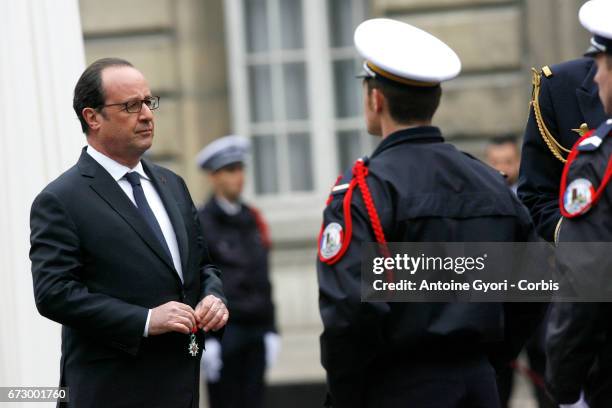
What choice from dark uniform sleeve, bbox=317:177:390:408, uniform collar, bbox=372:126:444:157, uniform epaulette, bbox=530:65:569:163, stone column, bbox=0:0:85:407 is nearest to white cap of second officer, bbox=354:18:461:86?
uniform collar, bbox=372:126:444:157

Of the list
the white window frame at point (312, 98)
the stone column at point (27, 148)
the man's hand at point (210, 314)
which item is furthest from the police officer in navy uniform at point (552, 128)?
the white window frame at point (312, 98)

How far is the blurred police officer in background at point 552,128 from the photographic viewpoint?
4.93 meters

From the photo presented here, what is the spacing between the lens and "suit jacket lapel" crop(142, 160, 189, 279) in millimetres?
4668

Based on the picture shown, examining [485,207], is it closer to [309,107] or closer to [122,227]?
[122,227]

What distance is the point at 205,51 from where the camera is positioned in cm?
1115

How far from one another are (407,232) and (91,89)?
1.18m

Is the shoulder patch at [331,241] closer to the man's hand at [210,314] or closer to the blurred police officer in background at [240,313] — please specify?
the man's hand at [210,314]

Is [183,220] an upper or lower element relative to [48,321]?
upper

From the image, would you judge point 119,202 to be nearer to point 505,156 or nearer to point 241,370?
point 241,370

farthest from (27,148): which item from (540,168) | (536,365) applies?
(536,365)

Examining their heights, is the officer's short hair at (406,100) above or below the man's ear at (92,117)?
above

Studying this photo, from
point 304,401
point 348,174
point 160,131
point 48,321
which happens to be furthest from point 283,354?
point 348,174

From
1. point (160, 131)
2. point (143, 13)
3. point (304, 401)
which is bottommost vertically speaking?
point (304, 401)

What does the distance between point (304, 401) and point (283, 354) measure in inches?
33.4
